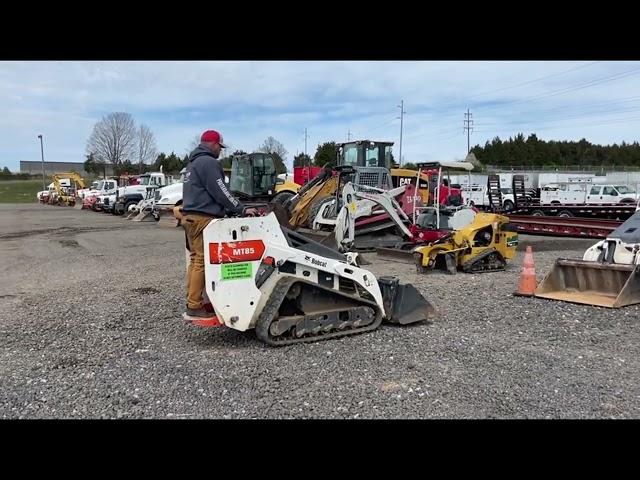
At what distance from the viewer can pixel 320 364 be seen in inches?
198

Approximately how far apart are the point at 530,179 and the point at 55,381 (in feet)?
152

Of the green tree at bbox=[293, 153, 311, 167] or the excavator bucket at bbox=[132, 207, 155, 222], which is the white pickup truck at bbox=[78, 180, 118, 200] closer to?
the excavator bucket at bbox=[132, 207, 155, 222]

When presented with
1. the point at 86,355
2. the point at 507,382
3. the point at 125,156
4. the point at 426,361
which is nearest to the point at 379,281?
the point at 426,361

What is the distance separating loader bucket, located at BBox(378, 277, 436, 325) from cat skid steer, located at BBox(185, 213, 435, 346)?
0.04 ft

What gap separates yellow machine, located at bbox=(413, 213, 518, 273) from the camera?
10.3 metres

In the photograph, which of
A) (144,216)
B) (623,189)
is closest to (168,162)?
(144,216)

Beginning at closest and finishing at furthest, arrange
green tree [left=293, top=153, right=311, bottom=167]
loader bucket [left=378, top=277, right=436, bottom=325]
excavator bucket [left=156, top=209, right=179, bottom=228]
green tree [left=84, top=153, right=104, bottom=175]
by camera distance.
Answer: loader bucket [left=378, top=277, right=436, bottom=325] < excavator bucket [left=156, top=209, right=179, bottom=228] < green tree [left=293, top=153, right=311, bottom=167] < green tree [left=84, top=153, right=104, bottom=175]

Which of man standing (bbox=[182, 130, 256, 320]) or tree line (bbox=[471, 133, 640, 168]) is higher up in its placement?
tree line (bbox=[471, 133, 640, 168])

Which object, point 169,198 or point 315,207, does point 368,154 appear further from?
point 169,198

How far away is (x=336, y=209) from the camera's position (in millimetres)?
12719

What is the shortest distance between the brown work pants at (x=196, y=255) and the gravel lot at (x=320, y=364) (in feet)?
1.70

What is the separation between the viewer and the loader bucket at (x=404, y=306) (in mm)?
6270

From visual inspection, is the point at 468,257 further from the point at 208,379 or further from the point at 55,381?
the point at 55,381

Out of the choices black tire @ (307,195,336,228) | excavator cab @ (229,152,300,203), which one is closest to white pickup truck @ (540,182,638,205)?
excavator cab @ (229,152,300,203)
